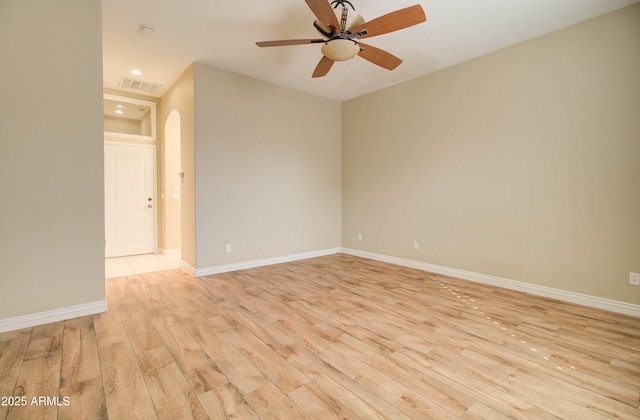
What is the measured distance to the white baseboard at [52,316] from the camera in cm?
249

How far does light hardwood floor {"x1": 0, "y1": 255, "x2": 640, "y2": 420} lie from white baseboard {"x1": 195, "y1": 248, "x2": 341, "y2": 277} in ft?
2.66

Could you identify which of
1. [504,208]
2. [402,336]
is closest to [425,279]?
[504,208]

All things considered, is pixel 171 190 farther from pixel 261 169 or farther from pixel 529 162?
pixel 529 162

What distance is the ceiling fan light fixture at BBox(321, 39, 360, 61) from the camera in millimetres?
2539

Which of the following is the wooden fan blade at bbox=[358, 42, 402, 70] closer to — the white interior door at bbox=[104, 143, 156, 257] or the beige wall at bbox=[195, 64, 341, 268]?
the beige wall at bbox=[195, 64, 341, 268]

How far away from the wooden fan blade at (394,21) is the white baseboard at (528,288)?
3.16 m

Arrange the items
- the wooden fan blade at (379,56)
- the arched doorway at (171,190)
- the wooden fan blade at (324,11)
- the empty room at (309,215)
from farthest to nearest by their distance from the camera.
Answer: the arched doorway at (171,190) < the wooden fan blade at (379,56) < the wooden fan blade at (324,11) < the empty room at (309,215)

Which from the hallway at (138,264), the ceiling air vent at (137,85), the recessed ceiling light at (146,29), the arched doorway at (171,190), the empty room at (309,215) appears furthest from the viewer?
the arched doorway at (171,190)

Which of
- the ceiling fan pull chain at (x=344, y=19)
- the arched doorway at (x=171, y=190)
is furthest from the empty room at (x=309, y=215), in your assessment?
the arched doorway at (x=171, y=190)

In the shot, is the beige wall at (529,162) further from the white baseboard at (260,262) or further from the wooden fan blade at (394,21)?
the wooden fan blade at (394,21)

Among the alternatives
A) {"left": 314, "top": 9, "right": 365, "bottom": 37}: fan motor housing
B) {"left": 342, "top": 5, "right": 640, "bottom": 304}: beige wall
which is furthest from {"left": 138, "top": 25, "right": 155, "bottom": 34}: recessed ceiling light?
{"left": 342, "top": 5, "right": 640, "bottom": 304}: beige wall

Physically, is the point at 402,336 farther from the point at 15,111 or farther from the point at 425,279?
the point at 15,111

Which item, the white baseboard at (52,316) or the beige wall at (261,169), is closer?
the white baseboard at (52,316)

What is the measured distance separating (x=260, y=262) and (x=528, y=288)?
368 centimetres
